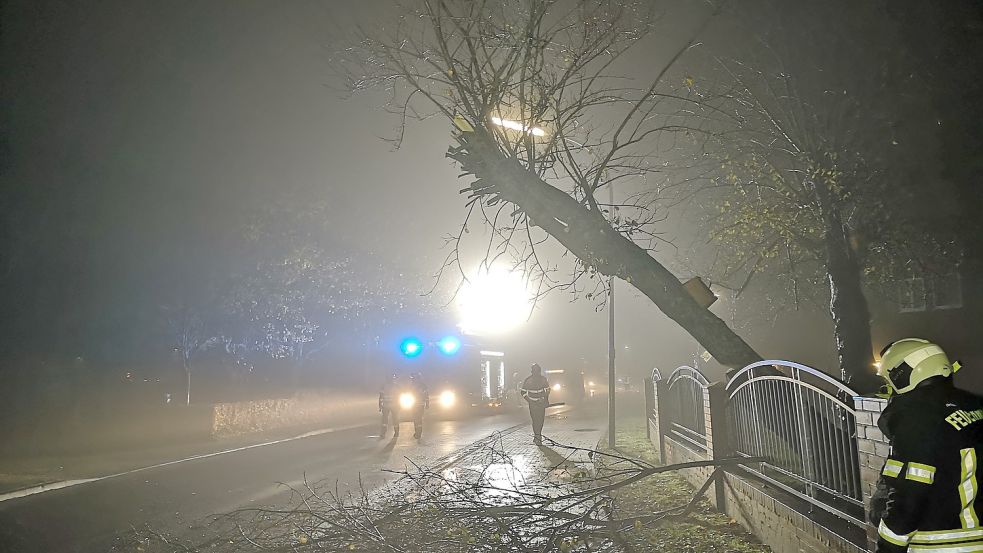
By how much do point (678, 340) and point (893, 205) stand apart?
54.4m

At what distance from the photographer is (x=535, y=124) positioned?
7.58m

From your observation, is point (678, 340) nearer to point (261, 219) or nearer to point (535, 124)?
point (261, 219)

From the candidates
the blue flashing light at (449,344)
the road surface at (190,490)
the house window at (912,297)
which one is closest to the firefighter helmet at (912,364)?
the road surface at (190,490)

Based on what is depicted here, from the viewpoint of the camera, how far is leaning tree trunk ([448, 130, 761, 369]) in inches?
271

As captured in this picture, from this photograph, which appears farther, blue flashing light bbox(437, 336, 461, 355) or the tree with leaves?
blue flashing light bbox(437, 336, 461, 355)

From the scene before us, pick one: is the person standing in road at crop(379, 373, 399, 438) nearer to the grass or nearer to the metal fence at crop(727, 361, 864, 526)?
the grass

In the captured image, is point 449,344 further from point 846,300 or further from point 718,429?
point 718,429

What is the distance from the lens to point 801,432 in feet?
18.2

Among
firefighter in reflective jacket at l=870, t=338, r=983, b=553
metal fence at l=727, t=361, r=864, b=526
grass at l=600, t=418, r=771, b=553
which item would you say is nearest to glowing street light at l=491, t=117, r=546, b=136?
metal fence at l=727, t=361, r=864, b=526

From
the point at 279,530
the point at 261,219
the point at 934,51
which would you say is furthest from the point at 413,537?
the point at 261,219

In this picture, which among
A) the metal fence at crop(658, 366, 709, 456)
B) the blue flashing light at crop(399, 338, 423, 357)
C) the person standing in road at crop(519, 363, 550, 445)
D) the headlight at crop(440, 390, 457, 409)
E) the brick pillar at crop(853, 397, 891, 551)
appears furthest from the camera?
the headlight at crop(440, 390, 457, 409)

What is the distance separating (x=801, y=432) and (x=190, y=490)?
9.24 m

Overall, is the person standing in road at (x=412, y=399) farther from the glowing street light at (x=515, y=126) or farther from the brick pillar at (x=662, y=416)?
the glowing street light at (x=515, y=126)

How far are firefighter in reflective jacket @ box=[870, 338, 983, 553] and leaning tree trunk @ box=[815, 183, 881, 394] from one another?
8312 mm
